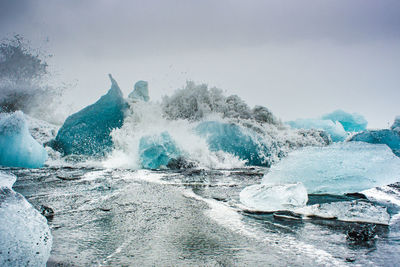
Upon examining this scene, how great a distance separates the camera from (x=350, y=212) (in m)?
1.60

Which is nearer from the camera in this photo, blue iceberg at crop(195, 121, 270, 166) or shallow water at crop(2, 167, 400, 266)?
shallow water at crop(2, 167, 400, 266)

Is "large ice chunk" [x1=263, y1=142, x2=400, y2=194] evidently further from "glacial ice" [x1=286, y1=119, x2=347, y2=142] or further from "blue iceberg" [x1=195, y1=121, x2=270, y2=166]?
"glacial ice" [x1=286, y1=119, x2=347, y2=142]

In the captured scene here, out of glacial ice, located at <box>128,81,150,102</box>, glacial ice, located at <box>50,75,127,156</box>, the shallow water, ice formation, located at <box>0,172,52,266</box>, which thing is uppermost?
glacial ice, located at <box>128,81,150,102</box>

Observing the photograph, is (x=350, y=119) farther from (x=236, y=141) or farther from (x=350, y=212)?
(x=350, y=212)

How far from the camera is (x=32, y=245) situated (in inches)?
36.6

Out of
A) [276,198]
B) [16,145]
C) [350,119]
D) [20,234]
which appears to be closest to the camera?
[20,234]

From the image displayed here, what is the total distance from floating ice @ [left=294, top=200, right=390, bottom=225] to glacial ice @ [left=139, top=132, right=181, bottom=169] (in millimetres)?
3501

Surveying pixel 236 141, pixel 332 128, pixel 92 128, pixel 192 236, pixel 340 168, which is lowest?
pixel 192 236

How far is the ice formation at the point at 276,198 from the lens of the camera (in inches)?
71.0

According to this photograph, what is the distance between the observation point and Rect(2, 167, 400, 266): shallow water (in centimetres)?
100

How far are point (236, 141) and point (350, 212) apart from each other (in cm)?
392

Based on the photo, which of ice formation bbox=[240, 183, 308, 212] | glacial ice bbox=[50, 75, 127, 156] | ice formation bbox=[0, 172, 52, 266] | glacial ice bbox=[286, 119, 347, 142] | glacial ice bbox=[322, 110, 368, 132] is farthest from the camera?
glacial ice bbox=[322, 110, 368, 132]

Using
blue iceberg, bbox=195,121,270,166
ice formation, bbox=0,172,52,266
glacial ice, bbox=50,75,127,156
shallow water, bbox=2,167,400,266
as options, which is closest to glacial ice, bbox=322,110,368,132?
blue iceberg, bbox=195,121,270,166

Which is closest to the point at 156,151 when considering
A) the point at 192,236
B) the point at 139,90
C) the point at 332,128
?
the point at 192,236
